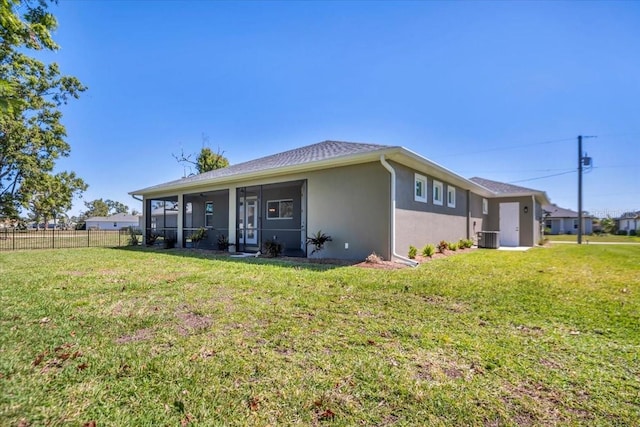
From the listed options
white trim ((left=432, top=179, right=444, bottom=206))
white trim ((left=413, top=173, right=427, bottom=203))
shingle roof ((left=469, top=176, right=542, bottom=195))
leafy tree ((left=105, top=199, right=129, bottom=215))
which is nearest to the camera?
white trim ((left=413, top=173, right=427, bottom=203))

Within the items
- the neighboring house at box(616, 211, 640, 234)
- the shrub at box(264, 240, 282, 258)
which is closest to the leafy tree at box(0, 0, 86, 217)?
the shrub at box(264, 240, 282, 258)

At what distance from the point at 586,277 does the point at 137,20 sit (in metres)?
14.0

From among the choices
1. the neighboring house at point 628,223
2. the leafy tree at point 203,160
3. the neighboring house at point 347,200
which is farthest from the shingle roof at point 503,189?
the neighboring house at point 628,223

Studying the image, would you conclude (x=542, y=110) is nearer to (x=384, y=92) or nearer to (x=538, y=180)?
(x=384, y=92)

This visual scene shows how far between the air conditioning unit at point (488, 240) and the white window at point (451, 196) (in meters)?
3.12

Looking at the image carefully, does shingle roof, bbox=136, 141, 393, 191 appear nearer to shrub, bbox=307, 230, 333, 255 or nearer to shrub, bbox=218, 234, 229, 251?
shrub, bbox=307, 230, 333, 255

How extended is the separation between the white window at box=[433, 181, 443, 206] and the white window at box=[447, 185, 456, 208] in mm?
1097

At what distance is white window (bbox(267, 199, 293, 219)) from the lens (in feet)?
45.1

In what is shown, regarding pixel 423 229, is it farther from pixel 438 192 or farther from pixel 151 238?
pixel 151 238

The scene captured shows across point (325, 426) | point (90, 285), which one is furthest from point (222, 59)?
point (325, 426)

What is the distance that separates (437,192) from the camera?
1251 cm

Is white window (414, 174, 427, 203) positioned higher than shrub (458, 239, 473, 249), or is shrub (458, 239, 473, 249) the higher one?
white window (414, 174, 427, 203)

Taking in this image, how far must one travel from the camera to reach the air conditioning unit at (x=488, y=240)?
50.6 feet

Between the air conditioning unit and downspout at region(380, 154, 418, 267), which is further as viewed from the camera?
the air conditioning unit
